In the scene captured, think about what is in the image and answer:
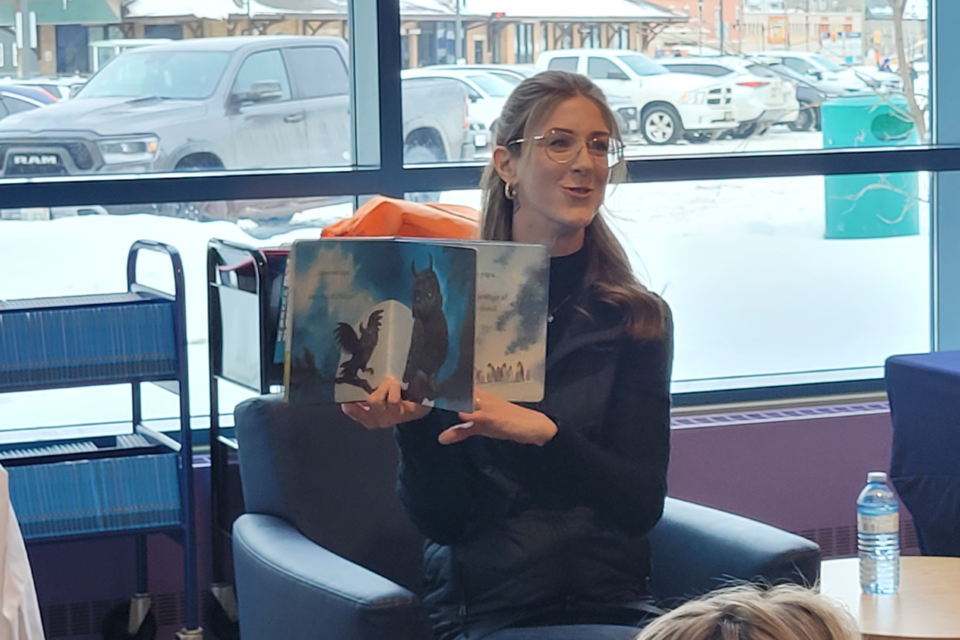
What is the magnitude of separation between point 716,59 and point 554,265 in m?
1.88

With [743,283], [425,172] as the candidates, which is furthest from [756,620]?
[743,283]

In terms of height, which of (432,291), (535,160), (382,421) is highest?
(535,160)

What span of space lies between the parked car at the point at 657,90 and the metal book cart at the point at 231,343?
1235 millimetres

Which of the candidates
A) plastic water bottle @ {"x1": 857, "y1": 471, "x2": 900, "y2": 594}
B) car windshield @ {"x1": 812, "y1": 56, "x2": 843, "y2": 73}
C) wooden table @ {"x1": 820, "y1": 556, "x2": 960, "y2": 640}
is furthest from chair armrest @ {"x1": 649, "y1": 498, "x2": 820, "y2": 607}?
car windshield @ {"x1": 812, "y1": 56, "x2": 843, "y2": 73}

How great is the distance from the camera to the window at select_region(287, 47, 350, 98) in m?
3.48

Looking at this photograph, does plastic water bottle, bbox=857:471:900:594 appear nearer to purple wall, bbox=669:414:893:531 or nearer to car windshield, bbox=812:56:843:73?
purple wall, bbox=669:414:893:531

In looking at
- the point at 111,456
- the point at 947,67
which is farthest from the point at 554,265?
the point at 947,67

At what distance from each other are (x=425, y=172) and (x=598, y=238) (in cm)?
136

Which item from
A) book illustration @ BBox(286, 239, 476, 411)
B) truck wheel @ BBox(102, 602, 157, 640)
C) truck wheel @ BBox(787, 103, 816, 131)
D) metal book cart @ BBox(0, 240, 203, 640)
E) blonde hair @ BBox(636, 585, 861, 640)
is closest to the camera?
blonde hair @ BBox(636, 585, 861, 640)

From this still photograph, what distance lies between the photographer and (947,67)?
13.3ft

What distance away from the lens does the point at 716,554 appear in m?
2.31

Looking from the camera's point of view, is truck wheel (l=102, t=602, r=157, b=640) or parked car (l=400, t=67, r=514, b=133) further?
parked car (l=400, t=67, r=514, b=133)

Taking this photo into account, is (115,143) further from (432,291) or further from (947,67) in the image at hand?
(947,67)

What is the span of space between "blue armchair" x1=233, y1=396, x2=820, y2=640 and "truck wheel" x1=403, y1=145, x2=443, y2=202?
115cm
